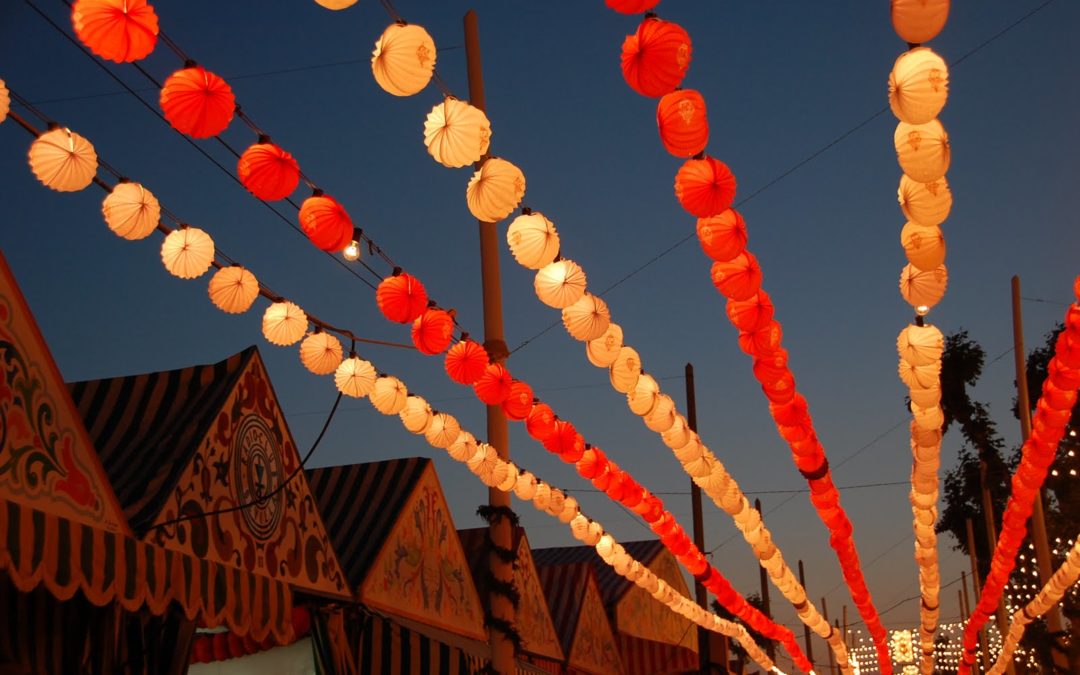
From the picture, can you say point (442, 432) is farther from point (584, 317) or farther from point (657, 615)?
point (657, 615)

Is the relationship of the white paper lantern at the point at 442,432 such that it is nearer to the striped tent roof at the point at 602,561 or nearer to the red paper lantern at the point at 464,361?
the red paper lantern at the point at 464,361

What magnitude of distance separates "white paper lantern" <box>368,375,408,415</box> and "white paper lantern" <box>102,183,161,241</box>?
3.49 metres

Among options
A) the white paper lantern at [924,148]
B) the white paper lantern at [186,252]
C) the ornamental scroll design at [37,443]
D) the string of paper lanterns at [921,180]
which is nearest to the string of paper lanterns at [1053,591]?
the string of paper lanterns at [921,180]

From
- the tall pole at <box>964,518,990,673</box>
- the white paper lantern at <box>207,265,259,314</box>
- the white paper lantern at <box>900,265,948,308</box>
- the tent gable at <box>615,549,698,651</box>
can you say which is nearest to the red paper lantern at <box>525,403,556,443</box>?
the white paper lantern at <box>207,265,259,314</box>

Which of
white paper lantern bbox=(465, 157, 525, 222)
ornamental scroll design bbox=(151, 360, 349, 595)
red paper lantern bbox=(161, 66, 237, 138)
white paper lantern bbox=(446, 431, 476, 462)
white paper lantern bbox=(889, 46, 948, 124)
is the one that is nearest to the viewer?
white paper lantern bbox=(889, 46, 948, 124)

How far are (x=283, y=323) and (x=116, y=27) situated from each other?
424cm

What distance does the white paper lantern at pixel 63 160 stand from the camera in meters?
6.92

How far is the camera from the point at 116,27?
572cm

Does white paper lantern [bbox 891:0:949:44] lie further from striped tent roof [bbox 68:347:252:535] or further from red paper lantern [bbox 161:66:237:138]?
striped tent roof [bbox 68:347:252:535]

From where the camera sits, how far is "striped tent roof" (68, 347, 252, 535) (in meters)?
8.34

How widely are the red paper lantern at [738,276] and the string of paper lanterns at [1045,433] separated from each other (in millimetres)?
Result: 3168

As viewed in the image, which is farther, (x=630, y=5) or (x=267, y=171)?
(x=267, y=171)

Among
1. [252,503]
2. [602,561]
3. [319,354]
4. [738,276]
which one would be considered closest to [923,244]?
[738,276]

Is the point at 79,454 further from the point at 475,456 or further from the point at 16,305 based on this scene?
the point at 475,456
